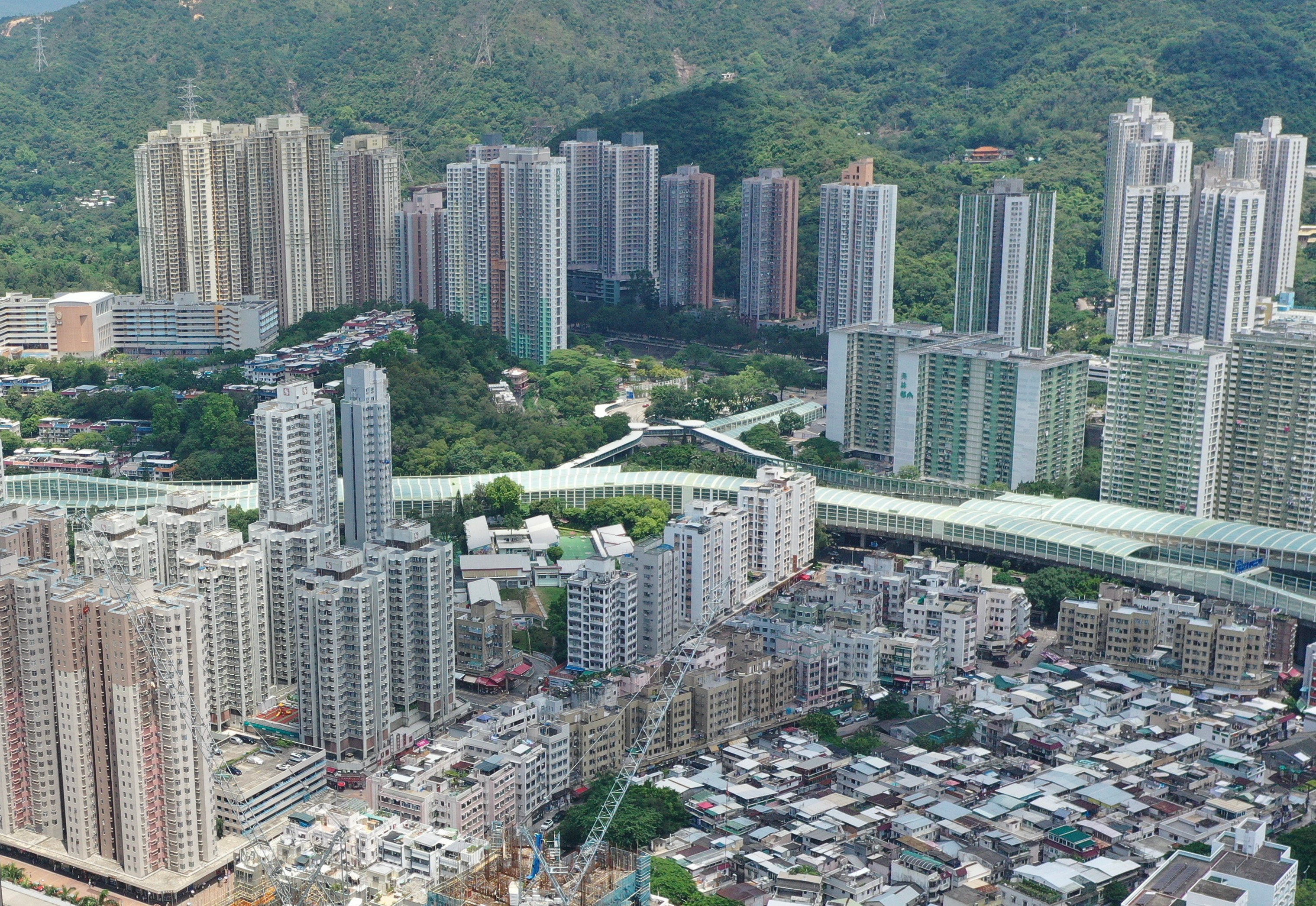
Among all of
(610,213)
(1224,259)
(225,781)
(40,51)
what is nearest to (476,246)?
(610,213)

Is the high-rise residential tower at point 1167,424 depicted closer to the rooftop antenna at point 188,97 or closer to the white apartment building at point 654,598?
the white apartment building at point 654,598

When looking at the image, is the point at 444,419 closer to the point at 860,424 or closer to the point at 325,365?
the point at 325,365

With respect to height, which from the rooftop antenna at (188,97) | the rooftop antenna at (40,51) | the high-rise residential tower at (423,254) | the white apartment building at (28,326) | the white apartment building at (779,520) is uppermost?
the rooftop antenna at (40,51)

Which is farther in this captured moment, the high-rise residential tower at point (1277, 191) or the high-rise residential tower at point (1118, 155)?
the high-rise residential tower at point (1118, 155)

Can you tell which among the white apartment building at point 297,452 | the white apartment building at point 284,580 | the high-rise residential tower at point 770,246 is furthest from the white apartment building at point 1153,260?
the white apartment building at point 284,580

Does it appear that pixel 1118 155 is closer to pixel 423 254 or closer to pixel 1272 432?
pixel 423 254

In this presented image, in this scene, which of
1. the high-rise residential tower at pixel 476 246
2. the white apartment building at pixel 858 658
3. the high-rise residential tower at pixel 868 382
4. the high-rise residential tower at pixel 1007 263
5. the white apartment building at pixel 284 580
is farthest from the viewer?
the high-rise residential tower at pixel 476 246
